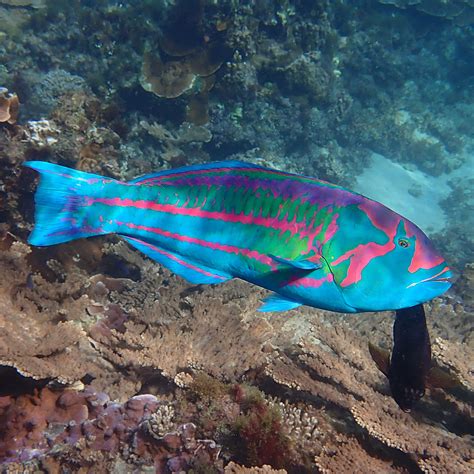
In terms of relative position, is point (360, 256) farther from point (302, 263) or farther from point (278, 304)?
point (278, 304)

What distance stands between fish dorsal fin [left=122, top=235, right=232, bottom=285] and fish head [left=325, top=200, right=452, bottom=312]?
610 mm

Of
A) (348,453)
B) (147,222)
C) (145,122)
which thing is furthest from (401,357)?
(145,122)

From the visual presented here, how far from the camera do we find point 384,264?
5.83 ft

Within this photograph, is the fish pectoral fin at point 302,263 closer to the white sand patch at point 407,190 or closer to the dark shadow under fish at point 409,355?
the dark shadow under fish at point 409,355

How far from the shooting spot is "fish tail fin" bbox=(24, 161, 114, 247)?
1.99 m

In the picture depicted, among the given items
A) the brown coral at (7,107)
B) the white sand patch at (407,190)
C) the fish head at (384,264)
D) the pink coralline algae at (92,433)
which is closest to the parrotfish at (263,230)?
the fish head at (384,264)

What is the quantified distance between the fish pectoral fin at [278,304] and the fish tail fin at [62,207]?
3.11 feet

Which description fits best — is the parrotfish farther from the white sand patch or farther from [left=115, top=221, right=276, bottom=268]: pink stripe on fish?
the white sand patch

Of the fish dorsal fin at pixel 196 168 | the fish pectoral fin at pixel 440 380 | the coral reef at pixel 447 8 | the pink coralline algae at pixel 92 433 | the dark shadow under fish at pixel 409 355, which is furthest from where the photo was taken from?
the coral reef at pixel 447 8

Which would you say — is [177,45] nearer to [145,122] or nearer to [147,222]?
[145,122]

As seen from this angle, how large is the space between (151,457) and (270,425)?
3.22 ft

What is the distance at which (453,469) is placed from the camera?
2551mm

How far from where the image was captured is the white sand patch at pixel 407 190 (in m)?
13.4

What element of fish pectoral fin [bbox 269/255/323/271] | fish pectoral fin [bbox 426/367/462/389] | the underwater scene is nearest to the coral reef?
the underwater scene
